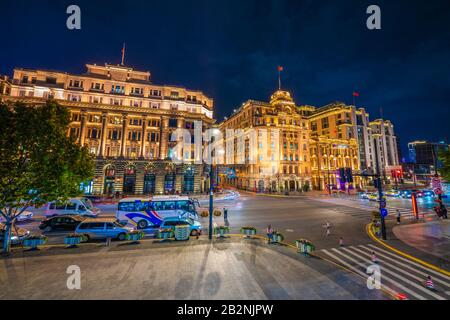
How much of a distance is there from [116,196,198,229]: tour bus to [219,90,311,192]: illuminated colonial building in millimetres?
37008

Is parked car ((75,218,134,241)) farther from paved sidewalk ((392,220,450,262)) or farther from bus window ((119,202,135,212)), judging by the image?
paved sidewalk ((392,220,450,262))

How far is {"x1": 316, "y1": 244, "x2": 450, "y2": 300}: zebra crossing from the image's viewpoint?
819 cm

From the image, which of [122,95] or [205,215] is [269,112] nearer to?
[122,95]

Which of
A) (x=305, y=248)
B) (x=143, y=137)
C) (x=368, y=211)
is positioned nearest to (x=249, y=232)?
(x=305, y=248)

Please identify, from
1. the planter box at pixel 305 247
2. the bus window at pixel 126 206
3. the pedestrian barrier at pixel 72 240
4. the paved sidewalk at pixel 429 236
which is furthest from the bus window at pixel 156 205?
the paved sidewalk at pixel 429 236

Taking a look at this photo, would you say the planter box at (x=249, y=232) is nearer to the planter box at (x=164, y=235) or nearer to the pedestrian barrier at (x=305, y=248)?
the pedestrian barrier at (x=305, y=248)

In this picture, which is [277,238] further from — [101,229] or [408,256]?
[101,229]

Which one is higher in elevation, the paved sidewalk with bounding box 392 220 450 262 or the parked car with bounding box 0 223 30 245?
the parked car with bounding box 0 223 30 245

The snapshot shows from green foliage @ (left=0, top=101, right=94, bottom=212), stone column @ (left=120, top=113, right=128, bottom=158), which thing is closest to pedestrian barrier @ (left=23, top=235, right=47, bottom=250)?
green foliage @ (left=0, top=101, right=94, bottom=212)

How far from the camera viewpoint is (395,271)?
10.1 meters

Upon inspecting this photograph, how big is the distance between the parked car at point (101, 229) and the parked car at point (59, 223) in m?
4.67
